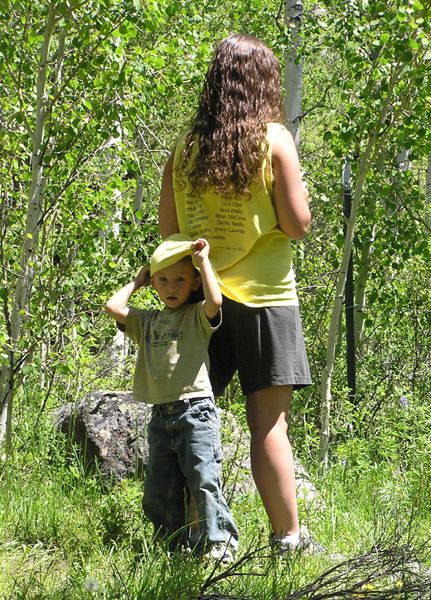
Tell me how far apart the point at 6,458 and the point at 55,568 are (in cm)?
125

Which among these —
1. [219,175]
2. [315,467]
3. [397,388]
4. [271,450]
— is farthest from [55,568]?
[397,388]

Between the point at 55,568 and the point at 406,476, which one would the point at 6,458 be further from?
the point at 406,476

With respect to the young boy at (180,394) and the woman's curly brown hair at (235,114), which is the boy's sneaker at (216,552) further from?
the woman's curly brown hair at (235,114)

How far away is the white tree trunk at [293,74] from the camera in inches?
280

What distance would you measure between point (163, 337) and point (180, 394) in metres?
0.23

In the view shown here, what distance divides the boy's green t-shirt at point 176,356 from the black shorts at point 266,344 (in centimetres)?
10

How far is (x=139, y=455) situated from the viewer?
505cm

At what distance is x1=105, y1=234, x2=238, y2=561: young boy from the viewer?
3.62 metres

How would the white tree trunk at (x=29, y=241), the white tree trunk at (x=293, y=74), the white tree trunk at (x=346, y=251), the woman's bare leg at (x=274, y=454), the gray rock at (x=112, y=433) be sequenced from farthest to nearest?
the white tree trunk at (x=293, y=74)
the white tree trunk at (x=346, y=251)
the white tree trunk at (x=29, y=241)
the gray rock at (x=112, y=433)
the woman's bare leg at (x=274, y=454)

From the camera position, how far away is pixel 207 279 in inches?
139

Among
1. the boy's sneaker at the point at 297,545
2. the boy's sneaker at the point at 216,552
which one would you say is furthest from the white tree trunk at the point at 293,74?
the boy's sneaker at the point at 216,552

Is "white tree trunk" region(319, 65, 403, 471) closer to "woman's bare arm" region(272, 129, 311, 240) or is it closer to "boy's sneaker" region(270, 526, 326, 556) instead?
"boy's sneaker" region(270, 526, 326, 556)

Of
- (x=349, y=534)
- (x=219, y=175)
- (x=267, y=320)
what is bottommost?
(x=349, y=534)

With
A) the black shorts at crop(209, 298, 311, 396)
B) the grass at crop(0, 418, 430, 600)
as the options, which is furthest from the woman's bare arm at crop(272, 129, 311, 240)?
the grass at crop(0, 418, 430, 600)
